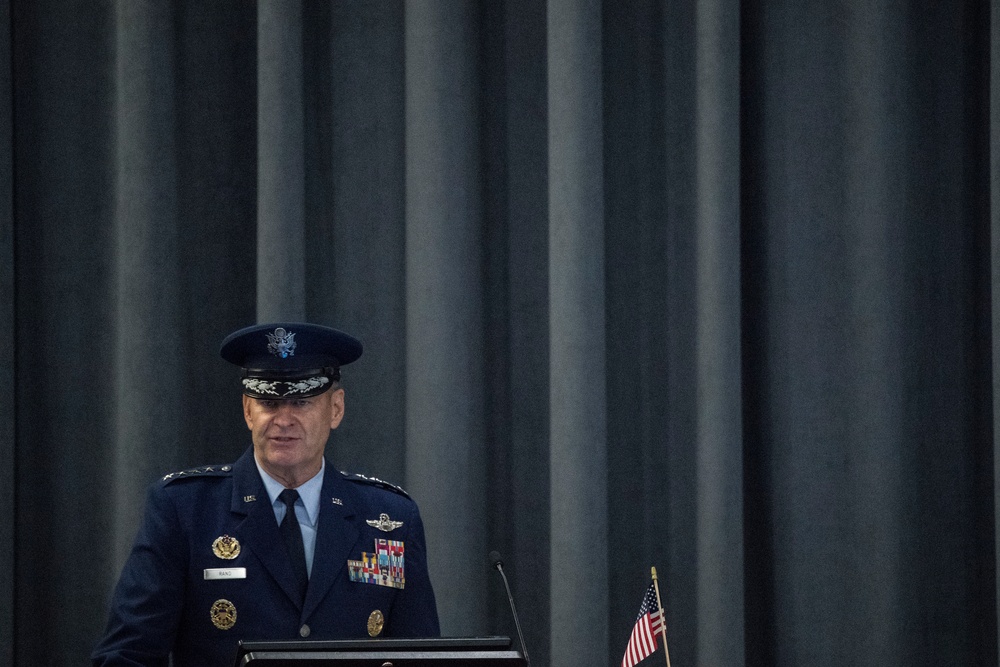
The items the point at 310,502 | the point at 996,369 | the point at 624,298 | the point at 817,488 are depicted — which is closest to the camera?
the point at 310,502

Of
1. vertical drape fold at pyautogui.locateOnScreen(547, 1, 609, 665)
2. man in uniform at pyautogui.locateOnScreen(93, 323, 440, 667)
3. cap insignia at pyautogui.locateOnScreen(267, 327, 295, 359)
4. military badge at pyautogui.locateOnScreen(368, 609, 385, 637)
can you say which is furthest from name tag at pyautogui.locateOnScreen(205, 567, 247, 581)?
vertical drape fold at pyautogui.locateOnScreen(547, 1, 609, 665)

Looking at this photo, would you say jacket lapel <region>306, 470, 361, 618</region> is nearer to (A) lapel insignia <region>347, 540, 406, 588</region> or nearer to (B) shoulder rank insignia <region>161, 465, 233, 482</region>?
(A) lapel insignia <region>347, 540, 406, 588</region>

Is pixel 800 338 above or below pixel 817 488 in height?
above

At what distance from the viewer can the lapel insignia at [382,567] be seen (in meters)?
1.97

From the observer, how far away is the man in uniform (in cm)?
189

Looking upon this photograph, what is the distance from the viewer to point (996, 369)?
2.39 m

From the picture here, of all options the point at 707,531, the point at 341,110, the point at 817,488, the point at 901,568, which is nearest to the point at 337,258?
the point at 341,110

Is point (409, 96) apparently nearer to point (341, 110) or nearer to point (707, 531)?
point (341, 110)

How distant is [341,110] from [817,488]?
1509 millimetres

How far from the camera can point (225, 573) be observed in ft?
6.23

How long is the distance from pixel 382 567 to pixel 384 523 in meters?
0.09

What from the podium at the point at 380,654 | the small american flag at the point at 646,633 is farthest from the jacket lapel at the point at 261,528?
the small american flag at the point at 646,633

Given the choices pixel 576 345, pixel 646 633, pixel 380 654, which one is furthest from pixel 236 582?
→ pixel 576 345

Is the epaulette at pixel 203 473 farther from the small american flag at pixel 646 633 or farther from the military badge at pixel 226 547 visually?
the small american flag at pixel 646 633
